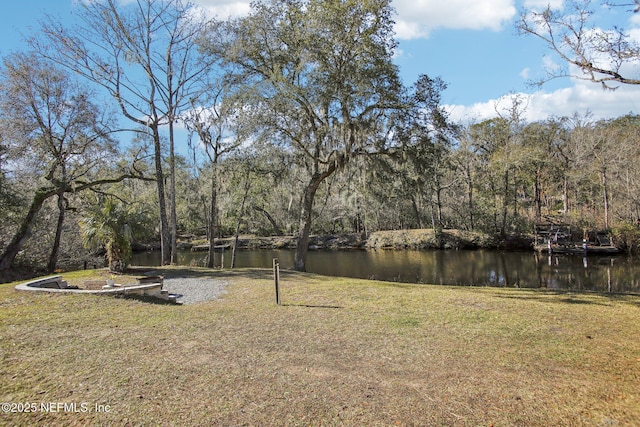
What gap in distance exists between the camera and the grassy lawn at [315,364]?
3.17 metres

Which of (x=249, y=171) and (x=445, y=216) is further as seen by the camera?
(x=445, y=216)

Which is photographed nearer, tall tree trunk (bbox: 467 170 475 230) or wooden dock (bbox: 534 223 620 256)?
wooden dock (bbox: 534 223 620 256)

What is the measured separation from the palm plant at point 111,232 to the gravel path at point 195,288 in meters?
1.94

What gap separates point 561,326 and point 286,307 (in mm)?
4594

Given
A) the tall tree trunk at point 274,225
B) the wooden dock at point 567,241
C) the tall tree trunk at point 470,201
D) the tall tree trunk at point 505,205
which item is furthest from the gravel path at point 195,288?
the tall tree trunk at point 470,201

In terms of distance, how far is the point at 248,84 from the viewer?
13.6 m

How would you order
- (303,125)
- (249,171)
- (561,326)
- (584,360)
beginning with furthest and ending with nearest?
1. (249,171)
2. (303,125)
3. (561,326)
4. (584,360)

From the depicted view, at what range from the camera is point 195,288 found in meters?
9.77

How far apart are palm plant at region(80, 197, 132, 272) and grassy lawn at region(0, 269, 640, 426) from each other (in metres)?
4.70

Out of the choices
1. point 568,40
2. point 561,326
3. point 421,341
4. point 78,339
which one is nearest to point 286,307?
point 421,341

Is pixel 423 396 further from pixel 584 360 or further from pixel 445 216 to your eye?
pixel 445 216

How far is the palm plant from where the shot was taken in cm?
1148

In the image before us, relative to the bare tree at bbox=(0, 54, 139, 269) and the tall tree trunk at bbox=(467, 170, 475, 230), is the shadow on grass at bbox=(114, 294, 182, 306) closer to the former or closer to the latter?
the bare tree at bbox=(0, 54, 139, 269)

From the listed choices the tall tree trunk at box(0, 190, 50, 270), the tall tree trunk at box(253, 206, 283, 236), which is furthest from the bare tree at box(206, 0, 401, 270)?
the tall tree trunk at box(253, 206, 283, 236)
